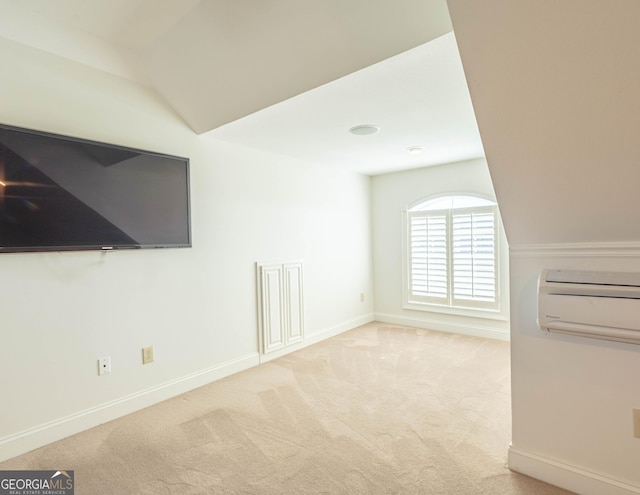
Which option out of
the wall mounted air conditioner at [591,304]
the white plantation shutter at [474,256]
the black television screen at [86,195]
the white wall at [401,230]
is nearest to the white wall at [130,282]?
the black television screen at [86,195]

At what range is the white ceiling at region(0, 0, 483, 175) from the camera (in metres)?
1.65

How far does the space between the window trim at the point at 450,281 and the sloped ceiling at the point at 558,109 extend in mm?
2351

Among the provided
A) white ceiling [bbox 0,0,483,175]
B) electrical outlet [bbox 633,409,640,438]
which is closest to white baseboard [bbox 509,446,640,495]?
electrical outlet [bbox 633,409,640,438]

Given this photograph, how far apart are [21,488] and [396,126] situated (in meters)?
3.26

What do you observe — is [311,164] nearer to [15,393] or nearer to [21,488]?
[15,393]

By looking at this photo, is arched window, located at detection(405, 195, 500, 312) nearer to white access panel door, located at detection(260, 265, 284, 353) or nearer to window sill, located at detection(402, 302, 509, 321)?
window sill, located at detection(402, 302, 509, 321)

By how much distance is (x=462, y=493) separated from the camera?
1.59 metres

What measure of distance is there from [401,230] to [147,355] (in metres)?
3.33

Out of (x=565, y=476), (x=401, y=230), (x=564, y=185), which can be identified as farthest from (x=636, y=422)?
(x=401, y=230)

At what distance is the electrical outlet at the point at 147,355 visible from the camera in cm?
252

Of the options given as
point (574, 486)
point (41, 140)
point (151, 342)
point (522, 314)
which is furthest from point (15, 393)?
point (574, 486)

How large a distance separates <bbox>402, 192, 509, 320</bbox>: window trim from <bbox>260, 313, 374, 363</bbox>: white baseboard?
2.02 ft

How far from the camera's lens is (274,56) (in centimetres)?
193

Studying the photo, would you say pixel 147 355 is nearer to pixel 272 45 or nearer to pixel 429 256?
pixel 272 45
